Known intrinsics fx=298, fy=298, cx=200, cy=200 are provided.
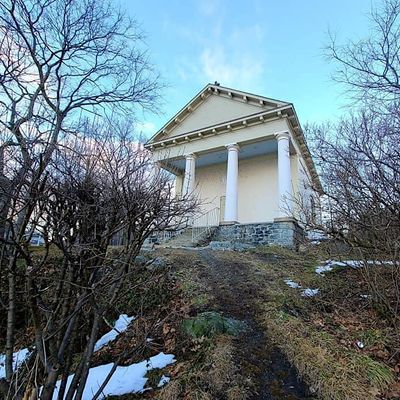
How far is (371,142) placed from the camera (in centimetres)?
483

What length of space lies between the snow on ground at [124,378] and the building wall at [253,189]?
1019cm

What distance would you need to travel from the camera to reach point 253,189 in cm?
1420

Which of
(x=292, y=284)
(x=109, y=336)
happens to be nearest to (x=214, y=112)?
(x=292, y=284)

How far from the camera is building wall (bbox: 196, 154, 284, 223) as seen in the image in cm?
1360

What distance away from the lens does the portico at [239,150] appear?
468 inches

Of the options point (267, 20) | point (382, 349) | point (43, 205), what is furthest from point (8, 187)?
point (267, 20)

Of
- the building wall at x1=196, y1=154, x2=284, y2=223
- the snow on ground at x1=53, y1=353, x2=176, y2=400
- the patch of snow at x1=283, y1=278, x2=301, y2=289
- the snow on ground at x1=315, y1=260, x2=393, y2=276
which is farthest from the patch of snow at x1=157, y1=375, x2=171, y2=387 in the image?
the building wall at x1=196, y1=154, x2=284, y2=223

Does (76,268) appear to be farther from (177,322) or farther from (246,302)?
(246,302)

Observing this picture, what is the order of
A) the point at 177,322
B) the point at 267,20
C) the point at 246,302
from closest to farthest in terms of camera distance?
the point at 177,322
the point at 246,302
the point at 267,20

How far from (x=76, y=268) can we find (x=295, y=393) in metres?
2.15

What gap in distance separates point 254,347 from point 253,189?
1131cm

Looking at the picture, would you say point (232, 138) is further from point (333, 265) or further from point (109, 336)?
point (109, 336)

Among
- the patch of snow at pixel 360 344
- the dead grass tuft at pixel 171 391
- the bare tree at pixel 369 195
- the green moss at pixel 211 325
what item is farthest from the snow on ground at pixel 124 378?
the bare tree at pixel 369 195

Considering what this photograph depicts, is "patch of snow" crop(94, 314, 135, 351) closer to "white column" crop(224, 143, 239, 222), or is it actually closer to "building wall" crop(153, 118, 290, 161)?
"building wall" crop(153, 118, 290, 161)
